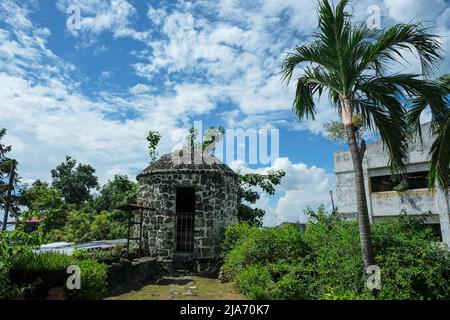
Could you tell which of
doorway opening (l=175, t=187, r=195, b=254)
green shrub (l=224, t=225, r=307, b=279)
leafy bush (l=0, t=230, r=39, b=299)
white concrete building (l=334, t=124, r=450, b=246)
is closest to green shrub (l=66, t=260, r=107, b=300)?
leafy bush (l=0, t=230, r=39, b=299)

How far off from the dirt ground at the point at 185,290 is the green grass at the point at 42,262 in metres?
2.00

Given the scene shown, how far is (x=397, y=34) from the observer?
6.66 meters

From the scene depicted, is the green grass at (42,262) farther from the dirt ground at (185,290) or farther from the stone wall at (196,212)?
the stone wall at (196,212)

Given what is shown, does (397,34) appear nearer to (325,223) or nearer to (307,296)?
(325,223)

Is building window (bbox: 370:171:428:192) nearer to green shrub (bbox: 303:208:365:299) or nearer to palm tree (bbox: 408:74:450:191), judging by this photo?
green shrub (bbox: 303:208:365:299)

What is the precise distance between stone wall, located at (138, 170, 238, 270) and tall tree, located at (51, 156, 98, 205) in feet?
71.2

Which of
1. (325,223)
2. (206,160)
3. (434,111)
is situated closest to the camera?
(434,111)

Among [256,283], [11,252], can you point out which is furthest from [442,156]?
[11,252]

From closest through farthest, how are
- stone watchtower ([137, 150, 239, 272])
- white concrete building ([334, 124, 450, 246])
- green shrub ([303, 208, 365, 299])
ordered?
1. green shrub ([303, 208, 365, 299])
2. stone watchtower ([137, 150, 239, 272])
3. white concrete building ([334, 124, 450, 246])

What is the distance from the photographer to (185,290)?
9.53 metres

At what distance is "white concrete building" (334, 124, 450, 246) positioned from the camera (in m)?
16.5

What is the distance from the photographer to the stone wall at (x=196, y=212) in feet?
41.8
